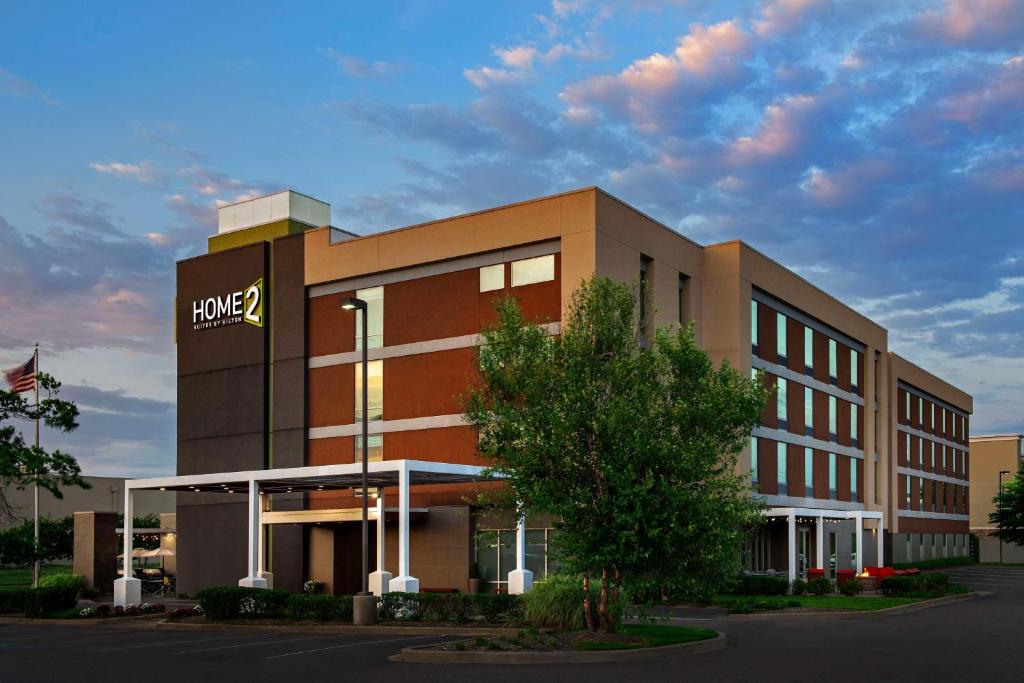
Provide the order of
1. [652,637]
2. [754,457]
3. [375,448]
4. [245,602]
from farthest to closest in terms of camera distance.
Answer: [754,457] → [375,448] → [245,602] → [652,637]

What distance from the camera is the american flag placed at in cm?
4669

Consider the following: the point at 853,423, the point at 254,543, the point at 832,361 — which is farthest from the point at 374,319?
the point at 853,423

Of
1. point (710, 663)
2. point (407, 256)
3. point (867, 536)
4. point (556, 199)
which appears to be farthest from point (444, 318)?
point (867, 536)

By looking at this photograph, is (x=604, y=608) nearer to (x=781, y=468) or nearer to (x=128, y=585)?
(x=128, y=585)

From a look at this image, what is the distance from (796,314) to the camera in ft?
187

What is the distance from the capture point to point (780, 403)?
55094 millimetres

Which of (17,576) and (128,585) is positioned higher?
(128,585)

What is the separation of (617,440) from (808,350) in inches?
1444

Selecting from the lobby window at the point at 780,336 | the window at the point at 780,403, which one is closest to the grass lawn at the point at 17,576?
the window at the point at 780,403

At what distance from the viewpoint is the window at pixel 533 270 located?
43.1 metres

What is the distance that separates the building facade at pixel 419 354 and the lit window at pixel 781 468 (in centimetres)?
14

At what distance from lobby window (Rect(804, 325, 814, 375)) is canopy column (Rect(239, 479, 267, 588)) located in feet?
104

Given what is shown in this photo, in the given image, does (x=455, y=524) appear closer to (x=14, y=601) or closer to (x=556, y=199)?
(x=556, y=199)

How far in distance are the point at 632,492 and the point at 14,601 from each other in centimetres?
2648
